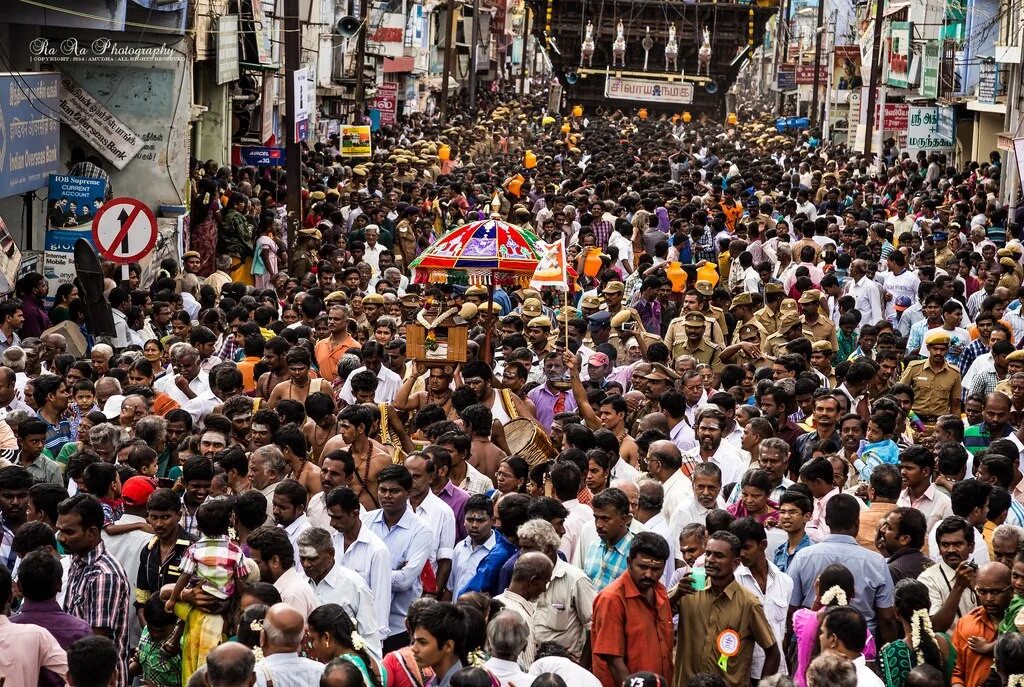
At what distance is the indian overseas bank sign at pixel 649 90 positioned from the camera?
206 feet

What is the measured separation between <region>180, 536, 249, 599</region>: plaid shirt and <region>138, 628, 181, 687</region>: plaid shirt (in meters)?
0.33

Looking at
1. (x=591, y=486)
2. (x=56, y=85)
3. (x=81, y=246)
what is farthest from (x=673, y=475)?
(x=56, y=85)

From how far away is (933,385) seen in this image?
12758 millimetres

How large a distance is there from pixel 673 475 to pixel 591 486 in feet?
1.96

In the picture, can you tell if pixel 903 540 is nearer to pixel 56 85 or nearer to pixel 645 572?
pixel 645 572

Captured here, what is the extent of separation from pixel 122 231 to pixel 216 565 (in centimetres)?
885

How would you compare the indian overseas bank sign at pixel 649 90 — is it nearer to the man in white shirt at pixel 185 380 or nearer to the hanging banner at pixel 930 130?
the hanging banner at pixel 930 130

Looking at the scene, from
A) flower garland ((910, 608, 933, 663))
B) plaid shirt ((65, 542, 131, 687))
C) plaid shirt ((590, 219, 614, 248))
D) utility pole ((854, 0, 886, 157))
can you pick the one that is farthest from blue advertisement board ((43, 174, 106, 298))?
utility pole ((854, 0, 886, 157))

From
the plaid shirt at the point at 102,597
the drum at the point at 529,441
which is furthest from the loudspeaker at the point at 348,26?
the plaid shirt at the point at 102,597

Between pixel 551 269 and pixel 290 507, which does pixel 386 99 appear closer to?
pixel 551 269

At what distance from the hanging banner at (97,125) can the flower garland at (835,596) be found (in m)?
15.7

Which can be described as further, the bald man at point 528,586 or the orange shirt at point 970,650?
the bald man at point 528,586

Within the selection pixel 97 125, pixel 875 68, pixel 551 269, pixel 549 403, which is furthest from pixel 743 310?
pixel 875 68

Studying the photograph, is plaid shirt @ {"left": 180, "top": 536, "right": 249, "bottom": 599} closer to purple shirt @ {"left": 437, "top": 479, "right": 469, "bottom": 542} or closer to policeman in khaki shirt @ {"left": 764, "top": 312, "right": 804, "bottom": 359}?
purple shirt @ {"left": 437, "top": 479, "right": 469, "bottom": 542}
